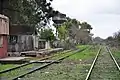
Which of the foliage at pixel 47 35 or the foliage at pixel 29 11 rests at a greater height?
the foliage at pixel 29 11

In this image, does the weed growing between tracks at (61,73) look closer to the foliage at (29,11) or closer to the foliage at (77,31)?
the foliage at (29,11)

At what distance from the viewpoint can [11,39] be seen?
149 ft

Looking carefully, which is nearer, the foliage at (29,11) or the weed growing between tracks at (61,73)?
the weed growing between tracks at (61,73)

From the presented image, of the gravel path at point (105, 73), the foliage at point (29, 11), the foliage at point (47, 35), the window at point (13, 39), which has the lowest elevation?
the gravel path at point (105, 73)

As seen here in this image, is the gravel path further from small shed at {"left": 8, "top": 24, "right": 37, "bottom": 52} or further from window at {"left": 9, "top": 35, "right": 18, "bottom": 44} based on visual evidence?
window at {"left": 9, "top": 35, "right": 18, "bottom": 44}

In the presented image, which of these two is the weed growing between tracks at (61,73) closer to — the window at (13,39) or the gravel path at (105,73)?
the gravel path at (105,73)

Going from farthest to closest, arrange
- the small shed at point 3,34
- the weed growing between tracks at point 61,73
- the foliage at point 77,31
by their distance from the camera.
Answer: the foliage at point 77,31, the small shed at point 3,34, the weed growing between tracks at point 61,73

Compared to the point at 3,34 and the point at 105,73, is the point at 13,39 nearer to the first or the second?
the point at 3,34

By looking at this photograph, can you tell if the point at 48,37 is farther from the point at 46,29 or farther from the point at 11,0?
the point at 11,0

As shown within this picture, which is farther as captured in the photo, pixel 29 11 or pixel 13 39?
pixel 29 11

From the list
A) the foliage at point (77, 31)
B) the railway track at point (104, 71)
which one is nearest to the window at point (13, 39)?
the railway track at point (104, 71)

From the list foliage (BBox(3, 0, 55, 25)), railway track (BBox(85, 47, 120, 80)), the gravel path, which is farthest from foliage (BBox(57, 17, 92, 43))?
the gravel path

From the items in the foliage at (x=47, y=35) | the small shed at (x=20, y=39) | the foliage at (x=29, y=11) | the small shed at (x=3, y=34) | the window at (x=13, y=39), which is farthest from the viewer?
the foliage at (x=47, y=35)

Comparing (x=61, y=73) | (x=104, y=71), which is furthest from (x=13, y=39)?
(x=61, y=73)
